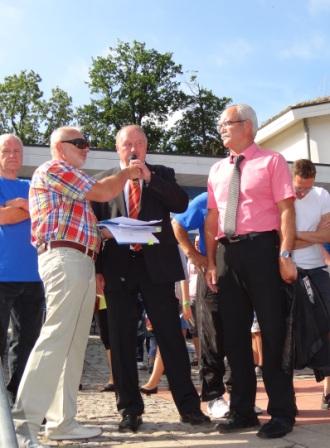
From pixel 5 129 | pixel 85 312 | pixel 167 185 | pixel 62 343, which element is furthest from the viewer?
pixel 5 129

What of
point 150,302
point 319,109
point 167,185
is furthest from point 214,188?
point 319,109

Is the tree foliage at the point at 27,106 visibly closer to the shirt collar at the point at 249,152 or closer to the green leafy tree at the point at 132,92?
the green leafy tree at the point at 132,92

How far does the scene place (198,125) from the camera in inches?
2067

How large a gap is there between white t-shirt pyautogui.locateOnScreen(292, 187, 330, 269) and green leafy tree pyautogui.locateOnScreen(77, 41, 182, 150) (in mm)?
46376

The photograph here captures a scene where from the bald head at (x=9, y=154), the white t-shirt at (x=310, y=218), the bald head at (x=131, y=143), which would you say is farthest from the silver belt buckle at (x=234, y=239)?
the bald head at (x=9, y=154)

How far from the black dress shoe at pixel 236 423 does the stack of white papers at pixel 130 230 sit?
47.4 inches

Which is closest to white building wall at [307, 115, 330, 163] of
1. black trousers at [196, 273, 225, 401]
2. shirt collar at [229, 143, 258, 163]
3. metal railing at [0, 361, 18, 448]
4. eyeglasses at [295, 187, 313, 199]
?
eyeglasses at [295, 187, 313, 199]

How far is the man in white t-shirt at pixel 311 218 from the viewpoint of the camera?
4.62 m

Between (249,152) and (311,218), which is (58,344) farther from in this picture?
(311,218)

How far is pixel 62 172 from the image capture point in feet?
11.5

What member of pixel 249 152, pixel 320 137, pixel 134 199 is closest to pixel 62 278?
pixel 134 199

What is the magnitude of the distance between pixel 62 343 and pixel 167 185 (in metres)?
1.21

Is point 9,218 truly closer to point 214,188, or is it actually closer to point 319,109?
point 214,188

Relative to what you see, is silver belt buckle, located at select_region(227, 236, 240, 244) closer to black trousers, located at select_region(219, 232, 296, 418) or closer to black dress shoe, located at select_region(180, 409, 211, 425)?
black trousers, located at select_region(219, 232, 296, 418)
